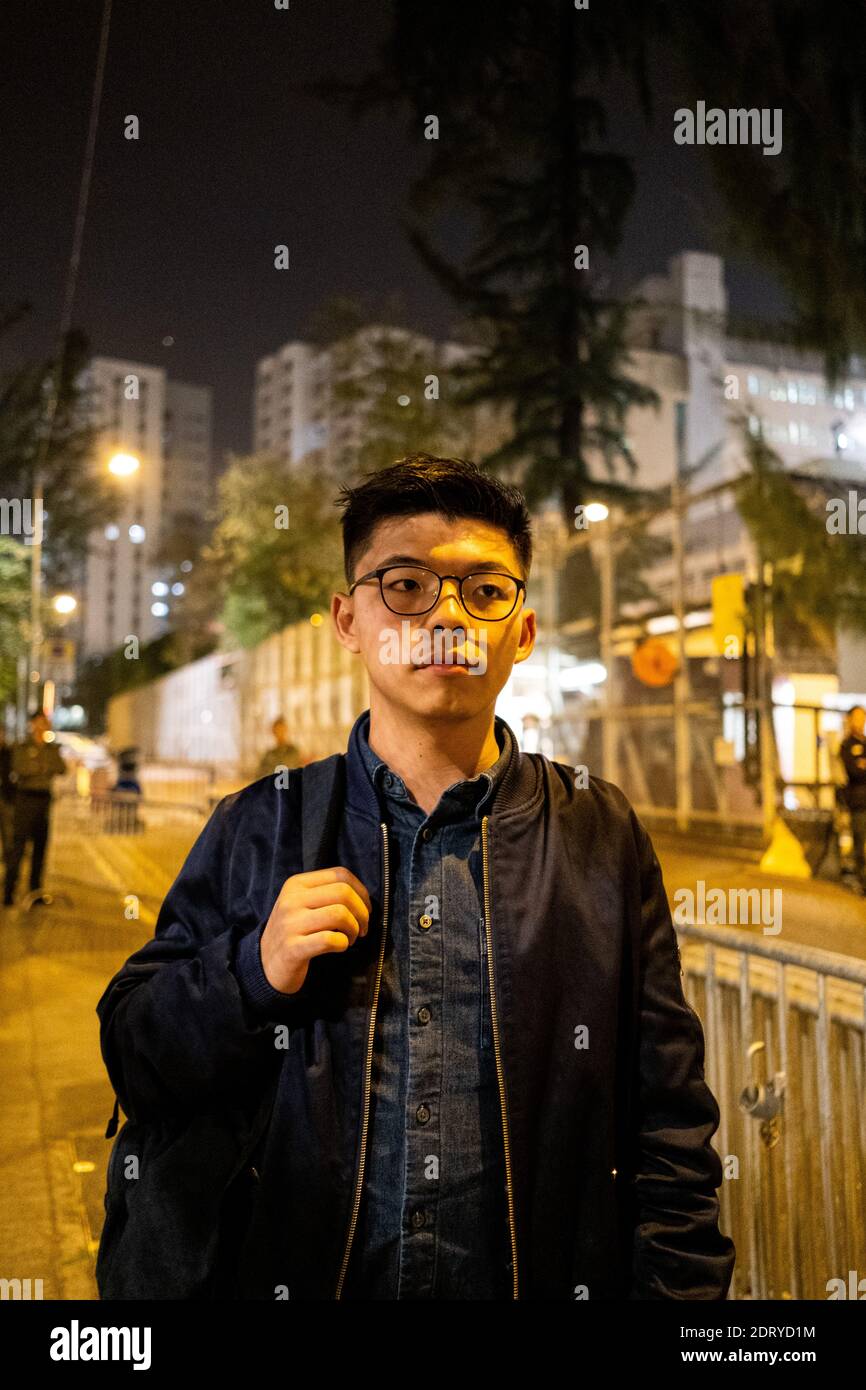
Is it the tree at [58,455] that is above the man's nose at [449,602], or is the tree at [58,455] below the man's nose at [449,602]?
above

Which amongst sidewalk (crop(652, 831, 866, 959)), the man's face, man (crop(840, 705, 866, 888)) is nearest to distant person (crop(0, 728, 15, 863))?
sidewalk (crop(652, 831, 866, 959))

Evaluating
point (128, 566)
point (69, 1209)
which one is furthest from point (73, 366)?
point (128, 566)

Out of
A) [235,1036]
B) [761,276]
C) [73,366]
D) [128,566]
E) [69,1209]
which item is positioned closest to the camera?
[235,1036]

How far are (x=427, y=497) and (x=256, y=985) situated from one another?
764 millimetres

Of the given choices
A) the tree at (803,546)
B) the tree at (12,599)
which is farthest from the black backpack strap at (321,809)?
the tree at (12,599)

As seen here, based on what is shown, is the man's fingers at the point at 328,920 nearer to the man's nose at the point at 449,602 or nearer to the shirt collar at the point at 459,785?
the shirt collar at the point at 459,785

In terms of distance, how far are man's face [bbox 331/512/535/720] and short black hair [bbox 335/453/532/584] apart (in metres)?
0.02

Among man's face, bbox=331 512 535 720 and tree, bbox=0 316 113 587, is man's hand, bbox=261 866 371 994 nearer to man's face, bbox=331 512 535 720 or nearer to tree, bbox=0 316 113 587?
man's face, bbox=331 512 535 720

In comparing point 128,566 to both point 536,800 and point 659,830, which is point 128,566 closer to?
point 659,830

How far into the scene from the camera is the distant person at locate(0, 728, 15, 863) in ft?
30.4

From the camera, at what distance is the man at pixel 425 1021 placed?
4.34ft

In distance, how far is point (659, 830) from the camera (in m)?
12.6

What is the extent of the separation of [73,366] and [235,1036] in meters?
14.6

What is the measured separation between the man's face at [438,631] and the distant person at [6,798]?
8.78m
